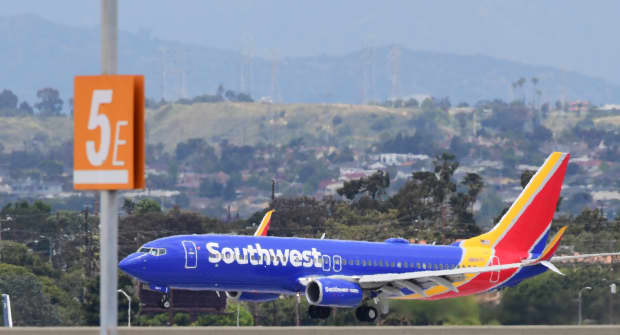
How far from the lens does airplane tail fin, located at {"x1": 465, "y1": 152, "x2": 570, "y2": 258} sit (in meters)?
66.4

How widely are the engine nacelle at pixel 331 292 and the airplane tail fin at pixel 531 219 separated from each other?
30.8 feet

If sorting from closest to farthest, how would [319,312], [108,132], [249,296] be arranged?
[108,132] → [249,296] → [319,312]

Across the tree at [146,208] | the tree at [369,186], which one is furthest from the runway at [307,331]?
the tree at [369,186]

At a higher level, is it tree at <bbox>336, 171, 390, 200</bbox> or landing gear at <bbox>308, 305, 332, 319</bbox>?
landing gear at <bbox>308, 305, 332, 319</bbox>

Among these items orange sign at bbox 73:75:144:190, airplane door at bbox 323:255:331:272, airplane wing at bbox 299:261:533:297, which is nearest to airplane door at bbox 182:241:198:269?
airplane wing at bbox 299:261:533:297

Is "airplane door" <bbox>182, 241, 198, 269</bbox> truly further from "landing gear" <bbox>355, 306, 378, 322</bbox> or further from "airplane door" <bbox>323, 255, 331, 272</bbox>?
"landing gear" <bbox>355, 306, 378, 322</bbox>

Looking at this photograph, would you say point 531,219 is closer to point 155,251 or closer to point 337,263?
point 337,263

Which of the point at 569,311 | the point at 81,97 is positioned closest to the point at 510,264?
the point at 569,311

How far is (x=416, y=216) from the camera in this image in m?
174

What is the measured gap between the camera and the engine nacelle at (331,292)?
57906mm

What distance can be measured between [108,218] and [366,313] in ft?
137

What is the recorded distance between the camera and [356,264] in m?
60.9

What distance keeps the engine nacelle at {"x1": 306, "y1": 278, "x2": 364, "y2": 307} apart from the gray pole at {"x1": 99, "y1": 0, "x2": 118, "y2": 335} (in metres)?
38.1

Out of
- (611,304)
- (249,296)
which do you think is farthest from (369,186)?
(611,304)
